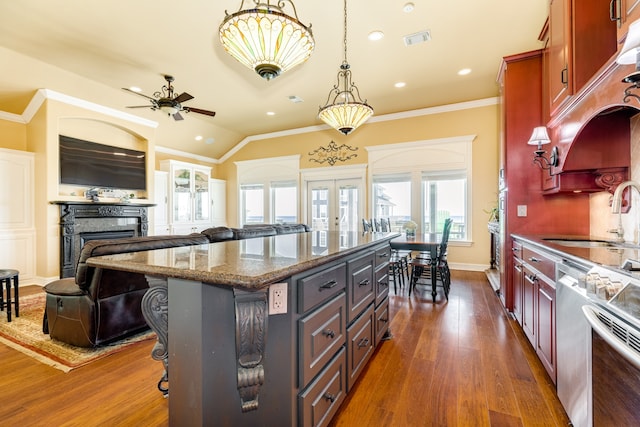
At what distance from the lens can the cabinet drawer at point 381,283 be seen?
231 centimetres

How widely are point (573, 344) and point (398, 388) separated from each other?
3.30ft

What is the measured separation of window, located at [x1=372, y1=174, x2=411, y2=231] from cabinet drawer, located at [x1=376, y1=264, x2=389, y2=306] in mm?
3756

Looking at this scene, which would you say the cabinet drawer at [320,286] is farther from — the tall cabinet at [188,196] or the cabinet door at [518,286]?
the tall cabinet at [188,196]

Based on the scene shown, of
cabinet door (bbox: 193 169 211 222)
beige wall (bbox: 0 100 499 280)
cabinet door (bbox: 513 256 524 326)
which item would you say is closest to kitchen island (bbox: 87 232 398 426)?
cabinet door (bbox: 513 256 524 326)

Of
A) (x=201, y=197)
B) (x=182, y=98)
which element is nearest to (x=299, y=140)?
(x=201, y=197)

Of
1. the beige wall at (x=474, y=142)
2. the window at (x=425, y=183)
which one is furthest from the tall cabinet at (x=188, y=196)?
the window at (x=425, y=183)

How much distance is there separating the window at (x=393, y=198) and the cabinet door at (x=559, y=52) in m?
3.57

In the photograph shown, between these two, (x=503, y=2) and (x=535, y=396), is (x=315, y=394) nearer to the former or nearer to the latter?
(x=535, y=396)

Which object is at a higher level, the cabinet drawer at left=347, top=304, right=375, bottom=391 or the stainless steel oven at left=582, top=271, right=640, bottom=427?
the stainless steel oven at left=582, top=271, right=640, bottom=427

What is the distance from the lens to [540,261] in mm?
2055

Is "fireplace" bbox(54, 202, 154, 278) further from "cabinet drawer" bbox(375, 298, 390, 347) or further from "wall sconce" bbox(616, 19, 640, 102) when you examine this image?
"wall sconce" bbox(616, 19, 640, 102)

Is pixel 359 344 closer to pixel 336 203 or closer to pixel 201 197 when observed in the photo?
pixel 336 203

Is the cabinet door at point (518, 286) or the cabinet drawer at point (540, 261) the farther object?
the cabinet door at point (518, 286)

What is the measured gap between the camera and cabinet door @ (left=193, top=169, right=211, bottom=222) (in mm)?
7576
